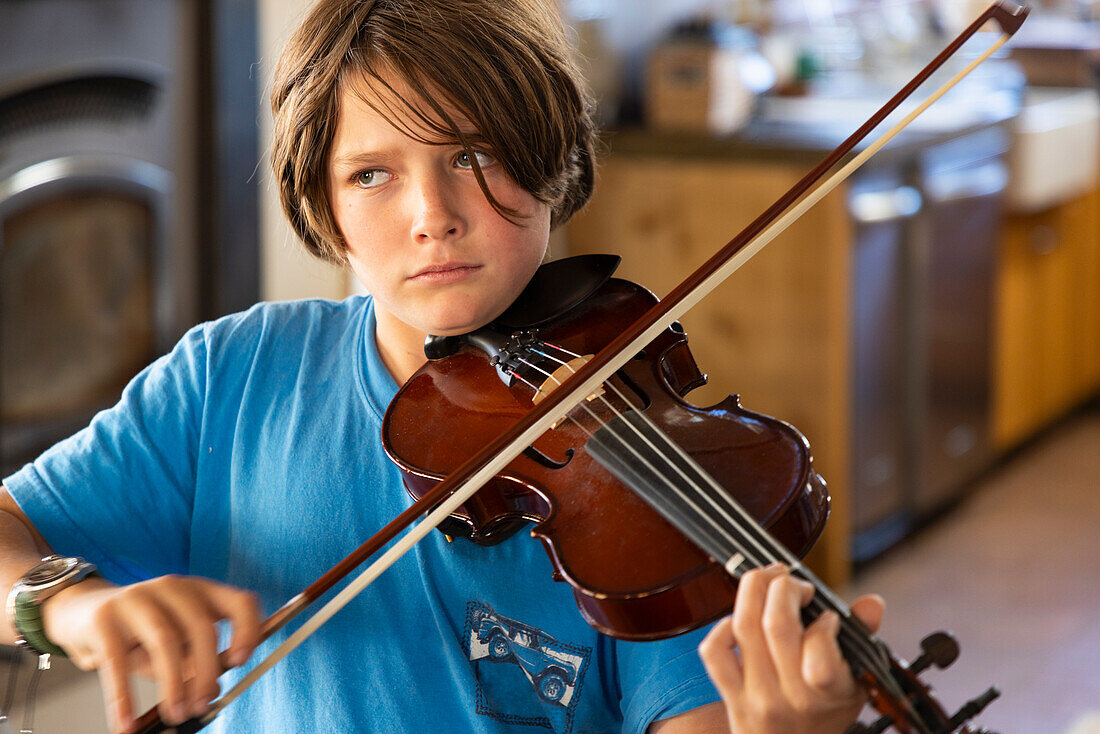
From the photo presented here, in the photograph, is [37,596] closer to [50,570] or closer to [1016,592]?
[50,570]

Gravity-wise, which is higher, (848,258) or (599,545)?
(599,545)

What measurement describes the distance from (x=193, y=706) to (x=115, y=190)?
146 cm

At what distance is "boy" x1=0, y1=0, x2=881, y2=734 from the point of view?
2.42 feet

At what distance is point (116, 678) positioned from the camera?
622 mm

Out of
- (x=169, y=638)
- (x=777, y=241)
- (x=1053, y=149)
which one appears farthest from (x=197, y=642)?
(x=1053, y=149)

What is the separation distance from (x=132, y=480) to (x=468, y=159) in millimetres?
346

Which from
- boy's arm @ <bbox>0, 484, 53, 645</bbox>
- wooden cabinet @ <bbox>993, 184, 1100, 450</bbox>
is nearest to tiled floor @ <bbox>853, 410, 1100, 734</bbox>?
wooden cabinet @ <bbox>993, 184, 1100, 450</bbox>

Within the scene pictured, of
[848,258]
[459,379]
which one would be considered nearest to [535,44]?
[459,379]

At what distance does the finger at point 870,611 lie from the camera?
0.59 meters

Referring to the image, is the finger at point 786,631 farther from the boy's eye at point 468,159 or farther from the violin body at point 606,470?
the boy's eye at point 468,159

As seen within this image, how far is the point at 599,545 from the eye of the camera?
0.67m

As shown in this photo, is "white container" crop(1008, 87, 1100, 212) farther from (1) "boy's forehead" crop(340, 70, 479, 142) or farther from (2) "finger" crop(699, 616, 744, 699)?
(2) "finger" crop(699, 616, 744, 699)

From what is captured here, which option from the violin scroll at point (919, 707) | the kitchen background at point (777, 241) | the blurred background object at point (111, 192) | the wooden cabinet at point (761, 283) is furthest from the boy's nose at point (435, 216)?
the wooden cabinet at point (761, 283)

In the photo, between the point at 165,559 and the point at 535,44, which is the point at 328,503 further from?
the point at 535,44
